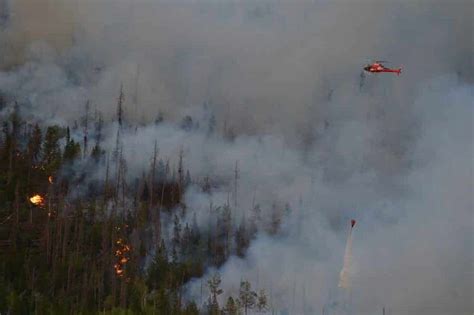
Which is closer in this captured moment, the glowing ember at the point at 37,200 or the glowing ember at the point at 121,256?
the glowing ember at the point at 121,256

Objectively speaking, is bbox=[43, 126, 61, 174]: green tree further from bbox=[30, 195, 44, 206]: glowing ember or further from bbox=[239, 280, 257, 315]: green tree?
bbox=[239, 280, 257, 315]: green tree

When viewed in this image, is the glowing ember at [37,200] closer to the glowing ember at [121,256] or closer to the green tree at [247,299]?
the glowing ember at [121,256]

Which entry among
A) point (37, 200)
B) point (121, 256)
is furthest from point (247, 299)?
point (37, 200)

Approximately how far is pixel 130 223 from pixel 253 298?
48.6m

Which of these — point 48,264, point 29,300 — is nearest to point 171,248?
point 48,264

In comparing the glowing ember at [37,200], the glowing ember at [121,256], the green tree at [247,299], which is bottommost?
the green tree at [247,299]

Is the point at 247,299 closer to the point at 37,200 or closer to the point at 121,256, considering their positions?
the point at 121,256

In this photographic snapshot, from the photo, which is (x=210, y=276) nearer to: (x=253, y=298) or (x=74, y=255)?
(x=253, y=298)

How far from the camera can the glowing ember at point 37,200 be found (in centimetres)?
14175

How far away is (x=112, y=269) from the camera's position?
397 ft

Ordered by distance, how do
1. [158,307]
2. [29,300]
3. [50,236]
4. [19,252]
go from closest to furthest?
[29,300]
[158,307]
[19,252]
[50,236]

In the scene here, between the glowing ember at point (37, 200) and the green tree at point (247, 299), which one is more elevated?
the glowing ember at point (37, 200)

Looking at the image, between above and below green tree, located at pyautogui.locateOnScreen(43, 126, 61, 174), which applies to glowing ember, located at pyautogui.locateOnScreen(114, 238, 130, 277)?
below

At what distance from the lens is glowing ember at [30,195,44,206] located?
141750 mm
